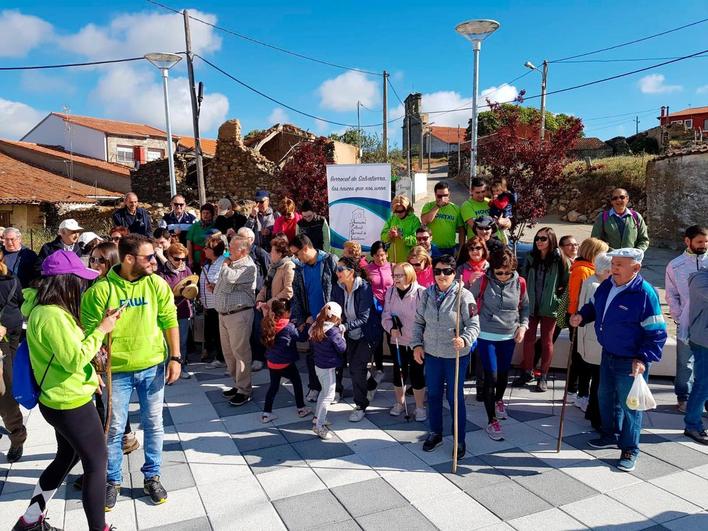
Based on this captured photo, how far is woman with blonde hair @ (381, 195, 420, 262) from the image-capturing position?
6.65 metres

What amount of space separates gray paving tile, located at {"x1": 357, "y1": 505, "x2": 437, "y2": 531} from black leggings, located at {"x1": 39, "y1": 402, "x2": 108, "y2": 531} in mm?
1659

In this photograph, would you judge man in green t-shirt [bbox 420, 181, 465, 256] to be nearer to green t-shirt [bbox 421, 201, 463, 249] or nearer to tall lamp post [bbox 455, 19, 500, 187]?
green t-shirt [bbox 421, 201, 463, 249]

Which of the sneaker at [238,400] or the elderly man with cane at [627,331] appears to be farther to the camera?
the sneaker at [238,400]

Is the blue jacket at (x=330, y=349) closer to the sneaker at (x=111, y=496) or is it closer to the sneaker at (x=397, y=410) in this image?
the sneaker at (x=397, y=410)

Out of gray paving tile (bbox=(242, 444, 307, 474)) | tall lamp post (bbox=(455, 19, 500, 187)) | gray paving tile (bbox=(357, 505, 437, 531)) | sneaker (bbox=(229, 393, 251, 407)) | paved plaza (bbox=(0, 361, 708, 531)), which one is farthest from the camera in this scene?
tall lamp post (bbox=(455, 19, 500, 187))

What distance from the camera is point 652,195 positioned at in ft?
51.3

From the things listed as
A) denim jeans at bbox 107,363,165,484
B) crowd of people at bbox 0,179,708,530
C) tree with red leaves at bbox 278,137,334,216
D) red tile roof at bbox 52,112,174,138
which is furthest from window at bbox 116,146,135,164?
denim jeans at bbox 107,363,165,484

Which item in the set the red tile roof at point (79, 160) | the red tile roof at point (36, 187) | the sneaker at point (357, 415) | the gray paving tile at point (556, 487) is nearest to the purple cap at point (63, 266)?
the sneaker at point (357, 415)

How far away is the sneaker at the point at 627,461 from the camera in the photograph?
4016 mm

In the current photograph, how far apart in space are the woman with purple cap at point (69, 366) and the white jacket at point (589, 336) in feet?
13.3

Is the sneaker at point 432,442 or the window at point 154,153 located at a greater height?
the window at point 154,153

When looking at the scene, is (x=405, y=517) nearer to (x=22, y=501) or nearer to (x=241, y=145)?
(x=22, y=501)

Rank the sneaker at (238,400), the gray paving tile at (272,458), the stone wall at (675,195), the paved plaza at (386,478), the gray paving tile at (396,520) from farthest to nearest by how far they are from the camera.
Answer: the stone wall at (675,195) < the sneaker at (238,400) < the gray paving tile at (272,458) < the paved plaza at (386,478) < the gray paving tile at (396,520)

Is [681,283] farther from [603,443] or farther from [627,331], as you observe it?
[603,443]
